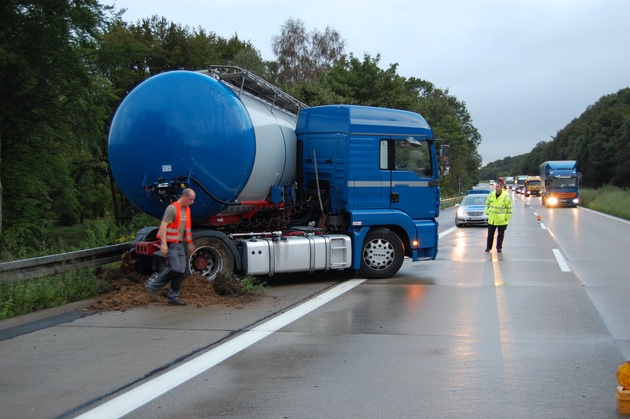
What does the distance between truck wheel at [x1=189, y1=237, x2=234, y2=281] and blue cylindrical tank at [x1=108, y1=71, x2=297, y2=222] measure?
516mm

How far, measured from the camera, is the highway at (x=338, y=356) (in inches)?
193

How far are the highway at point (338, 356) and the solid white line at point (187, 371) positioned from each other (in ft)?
0.06

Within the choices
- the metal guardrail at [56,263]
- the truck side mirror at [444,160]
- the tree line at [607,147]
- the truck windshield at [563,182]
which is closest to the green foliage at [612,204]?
the truck windshield at [563,182]

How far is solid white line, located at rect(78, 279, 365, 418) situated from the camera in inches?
190

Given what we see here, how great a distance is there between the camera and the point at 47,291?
348 inches

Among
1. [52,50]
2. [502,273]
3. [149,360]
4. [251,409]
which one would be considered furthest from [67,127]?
[251,409]

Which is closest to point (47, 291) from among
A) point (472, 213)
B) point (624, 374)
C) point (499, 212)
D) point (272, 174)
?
point (272, 174)

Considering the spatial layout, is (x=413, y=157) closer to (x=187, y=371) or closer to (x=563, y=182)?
(x=187, y=371)

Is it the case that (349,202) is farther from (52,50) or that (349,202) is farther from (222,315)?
(52,50)

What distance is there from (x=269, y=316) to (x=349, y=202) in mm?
3875

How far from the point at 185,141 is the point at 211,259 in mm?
2026

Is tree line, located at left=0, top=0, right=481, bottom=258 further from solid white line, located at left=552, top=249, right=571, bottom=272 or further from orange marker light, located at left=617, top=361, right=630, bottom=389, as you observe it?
orange marker light, located at left=617, top=361, right=630, bottom=389

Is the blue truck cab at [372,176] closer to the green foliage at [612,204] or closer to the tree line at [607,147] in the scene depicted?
the green foliage at [612,204]

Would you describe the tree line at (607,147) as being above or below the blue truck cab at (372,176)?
above
